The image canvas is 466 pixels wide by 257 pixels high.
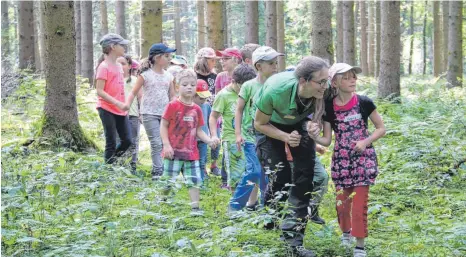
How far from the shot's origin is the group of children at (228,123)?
5.14m

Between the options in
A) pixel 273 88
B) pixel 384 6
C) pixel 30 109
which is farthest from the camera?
pixel 384 6

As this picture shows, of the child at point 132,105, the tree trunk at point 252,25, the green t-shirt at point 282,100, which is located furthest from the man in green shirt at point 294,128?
the tree trunk at point 252,25

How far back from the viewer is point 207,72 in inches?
364

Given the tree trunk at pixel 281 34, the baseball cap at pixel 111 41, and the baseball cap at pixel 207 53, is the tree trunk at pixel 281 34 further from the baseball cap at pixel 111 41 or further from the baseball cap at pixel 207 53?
the baseball cap at pixel 111 41

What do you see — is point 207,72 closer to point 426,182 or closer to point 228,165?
point 228,165

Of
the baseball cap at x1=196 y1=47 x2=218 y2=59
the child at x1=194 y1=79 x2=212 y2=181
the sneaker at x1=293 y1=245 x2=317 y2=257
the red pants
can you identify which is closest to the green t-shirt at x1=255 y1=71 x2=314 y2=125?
the red pants

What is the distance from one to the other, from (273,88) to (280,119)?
0.34 metres

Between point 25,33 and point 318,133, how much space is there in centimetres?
1482

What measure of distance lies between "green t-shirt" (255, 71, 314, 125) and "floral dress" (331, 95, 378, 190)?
0.38m

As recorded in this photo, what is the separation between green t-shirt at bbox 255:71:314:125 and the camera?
15.6 ft

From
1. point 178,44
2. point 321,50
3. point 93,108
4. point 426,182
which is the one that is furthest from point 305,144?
point 178,44

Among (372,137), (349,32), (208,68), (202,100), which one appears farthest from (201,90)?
(349,32)

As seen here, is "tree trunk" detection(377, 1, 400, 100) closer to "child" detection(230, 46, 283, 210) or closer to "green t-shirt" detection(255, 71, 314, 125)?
"child" detection(230, 46, 283, 210)

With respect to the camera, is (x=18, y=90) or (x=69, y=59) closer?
(x=69, y=59)
